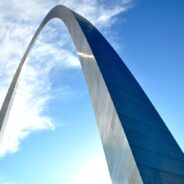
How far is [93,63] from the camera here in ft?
49.8

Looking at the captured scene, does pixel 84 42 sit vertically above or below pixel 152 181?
above

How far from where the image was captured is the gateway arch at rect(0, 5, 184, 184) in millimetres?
10227

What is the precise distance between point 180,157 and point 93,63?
212 inches

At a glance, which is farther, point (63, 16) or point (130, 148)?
point (63, 16)

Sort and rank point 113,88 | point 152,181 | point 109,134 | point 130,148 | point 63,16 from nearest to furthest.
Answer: point 152,181, point 130,148, point 109,134, point 113,88, point 63,16

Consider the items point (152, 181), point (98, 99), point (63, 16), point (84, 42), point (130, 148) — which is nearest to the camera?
point (152, 181)

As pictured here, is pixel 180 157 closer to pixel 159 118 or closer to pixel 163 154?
pixel 163 154

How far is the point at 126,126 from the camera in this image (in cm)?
1119

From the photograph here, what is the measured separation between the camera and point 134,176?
979cm

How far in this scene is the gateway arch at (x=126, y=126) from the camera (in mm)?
10227

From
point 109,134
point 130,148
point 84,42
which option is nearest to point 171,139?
point 109,134

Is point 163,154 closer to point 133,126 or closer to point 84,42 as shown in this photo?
point 133,126

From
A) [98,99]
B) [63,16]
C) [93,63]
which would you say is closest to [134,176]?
[98,99]

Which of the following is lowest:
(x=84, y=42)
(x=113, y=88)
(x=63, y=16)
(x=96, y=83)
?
(x=113, y=88)
